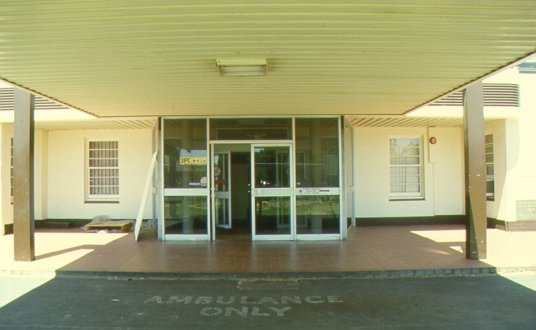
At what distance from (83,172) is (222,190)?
4.66m

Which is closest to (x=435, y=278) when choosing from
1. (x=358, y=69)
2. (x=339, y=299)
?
(x=339, y=299)

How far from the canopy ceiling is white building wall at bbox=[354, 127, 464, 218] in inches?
197

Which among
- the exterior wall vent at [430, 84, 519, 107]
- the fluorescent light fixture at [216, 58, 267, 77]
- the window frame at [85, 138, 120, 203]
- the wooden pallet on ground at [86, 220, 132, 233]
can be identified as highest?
the exterior wall vent at [430, 84, 519, 107]

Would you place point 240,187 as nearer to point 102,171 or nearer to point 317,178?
point 317,178

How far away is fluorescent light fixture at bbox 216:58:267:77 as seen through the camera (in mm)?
6371

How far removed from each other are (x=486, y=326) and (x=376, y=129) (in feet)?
30.0

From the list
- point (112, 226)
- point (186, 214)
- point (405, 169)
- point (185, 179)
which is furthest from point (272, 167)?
point (112, 226)

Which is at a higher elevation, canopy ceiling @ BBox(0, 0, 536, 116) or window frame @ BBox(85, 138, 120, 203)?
canopy ceiling @ BBox(0, 0, 536, 116)

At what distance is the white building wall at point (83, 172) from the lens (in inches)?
548

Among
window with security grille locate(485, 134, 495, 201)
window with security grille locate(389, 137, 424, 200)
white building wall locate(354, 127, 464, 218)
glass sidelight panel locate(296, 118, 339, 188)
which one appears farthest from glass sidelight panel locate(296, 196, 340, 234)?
A: window with security grille locate(485, 134, 495, 201)

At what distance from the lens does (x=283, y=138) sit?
1112 centimetres

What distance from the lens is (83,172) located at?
14016mm

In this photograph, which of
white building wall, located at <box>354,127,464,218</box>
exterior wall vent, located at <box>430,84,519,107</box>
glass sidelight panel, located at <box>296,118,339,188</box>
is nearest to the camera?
glass sidelight panel, located at <box>296,118,339,188</box>

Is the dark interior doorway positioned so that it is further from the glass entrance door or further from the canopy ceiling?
the canopy ceiling
